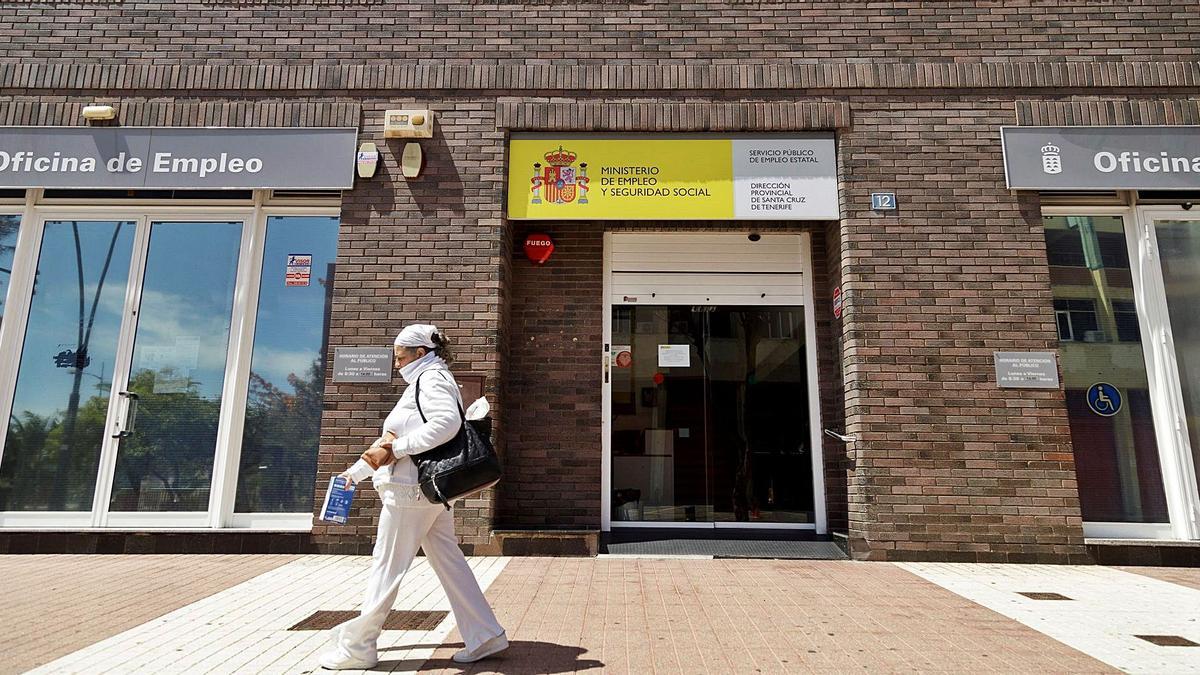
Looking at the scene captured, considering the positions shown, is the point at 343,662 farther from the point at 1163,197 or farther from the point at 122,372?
the point at 1163,197

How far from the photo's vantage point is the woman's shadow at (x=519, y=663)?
3184 mm

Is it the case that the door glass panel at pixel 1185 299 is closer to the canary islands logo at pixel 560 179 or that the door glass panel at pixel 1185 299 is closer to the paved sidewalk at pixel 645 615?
the paved sidewalk at pixel 645 615

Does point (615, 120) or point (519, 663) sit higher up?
point (615, 120)

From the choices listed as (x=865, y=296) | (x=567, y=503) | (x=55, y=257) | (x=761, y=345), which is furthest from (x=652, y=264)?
(x=55, y=257)

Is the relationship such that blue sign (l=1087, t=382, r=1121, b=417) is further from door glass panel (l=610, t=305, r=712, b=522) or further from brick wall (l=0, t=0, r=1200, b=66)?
door glass panel (l=610, t=305, r=712, b=522)

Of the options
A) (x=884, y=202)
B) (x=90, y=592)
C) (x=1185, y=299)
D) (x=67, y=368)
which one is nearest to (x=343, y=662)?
(x=90, y=592)

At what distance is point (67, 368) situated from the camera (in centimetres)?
672

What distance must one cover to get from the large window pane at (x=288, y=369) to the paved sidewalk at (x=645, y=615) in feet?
2.64

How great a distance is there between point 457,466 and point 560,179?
4.28 meters

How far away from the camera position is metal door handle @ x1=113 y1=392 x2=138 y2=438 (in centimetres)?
652

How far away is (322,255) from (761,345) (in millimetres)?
4592

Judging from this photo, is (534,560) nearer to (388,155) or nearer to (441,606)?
(441,606)

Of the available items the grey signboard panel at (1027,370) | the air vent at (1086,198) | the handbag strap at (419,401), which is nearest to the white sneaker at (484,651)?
the handbag strap at (419,401)

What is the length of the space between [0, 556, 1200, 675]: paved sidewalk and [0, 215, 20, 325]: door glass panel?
2.66 m
